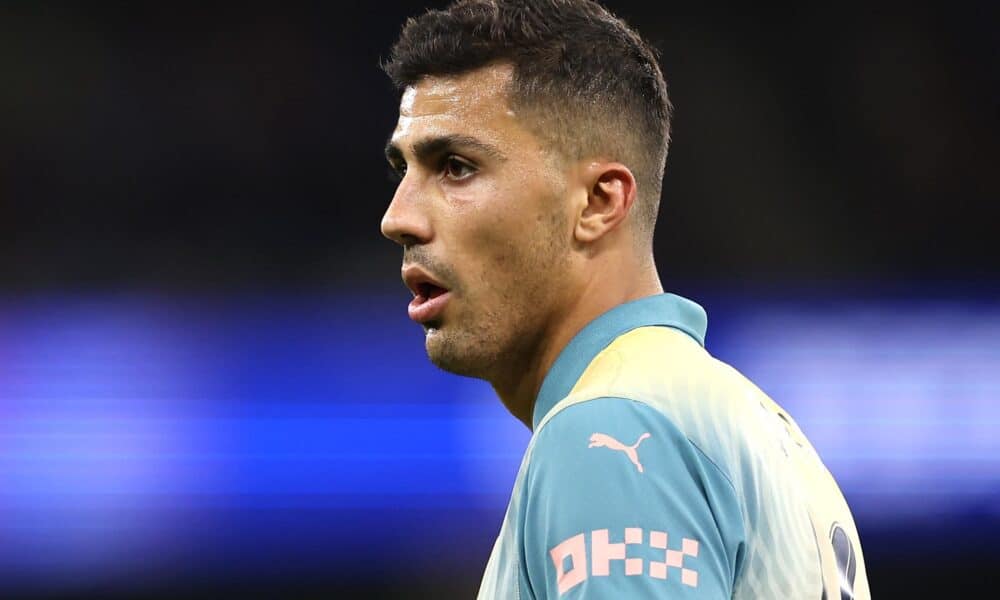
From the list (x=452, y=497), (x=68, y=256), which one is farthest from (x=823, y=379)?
(x=68, y=256)

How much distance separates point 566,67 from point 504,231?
229mm

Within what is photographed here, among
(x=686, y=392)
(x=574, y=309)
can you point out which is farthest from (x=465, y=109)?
(x=686, y=392)

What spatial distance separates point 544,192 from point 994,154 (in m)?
2.66

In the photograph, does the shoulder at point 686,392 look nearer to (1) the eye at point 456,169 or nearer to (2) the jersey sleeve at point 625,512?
(2) the jersey sleeve at point 625,512

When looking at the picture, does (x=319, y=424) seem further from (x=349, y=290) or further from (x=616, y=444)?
(x=616, y=444)

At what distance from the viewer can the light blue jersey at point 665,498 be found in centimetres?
107

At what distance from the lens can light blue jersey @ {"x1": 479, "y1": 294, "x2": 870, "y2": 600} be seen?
107cm

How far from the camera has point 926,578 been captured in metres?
3.56

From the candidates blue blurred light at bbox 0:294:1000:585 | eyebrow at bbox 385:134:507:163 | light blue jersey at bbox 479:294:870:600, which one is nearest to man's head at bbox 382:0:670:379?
eyebrow at bbox 385:134:507:163

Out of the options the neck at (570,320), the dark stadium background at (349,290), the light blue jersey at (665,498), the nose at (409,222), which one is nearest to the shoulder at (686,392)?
the light blue jersey at (665,498)

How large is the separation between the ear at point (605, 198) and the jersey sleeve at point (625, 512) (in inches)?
13.9

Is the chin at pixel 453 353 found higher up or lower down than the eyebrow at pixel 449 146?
lower down

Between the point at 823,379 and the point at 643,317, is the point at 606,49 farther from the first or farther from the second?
the point at 823,379

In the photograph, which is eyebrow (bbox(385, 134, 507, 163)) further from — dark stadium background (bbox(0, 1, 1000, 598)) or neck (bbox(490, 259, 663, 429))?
dark stadium background (bbox(0, 1, 1000, 598))
